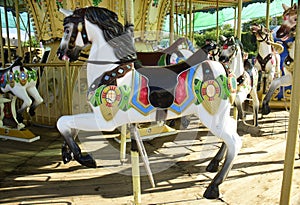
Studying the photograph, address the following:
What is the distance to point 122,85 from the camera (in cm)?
185

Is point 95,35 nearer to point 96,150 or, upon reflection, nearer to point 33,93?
point 96,150

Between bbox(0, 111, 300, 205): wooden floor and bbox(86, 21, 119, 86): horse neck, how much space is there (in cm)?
102

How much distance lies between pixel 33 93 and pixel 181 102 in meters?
2.77

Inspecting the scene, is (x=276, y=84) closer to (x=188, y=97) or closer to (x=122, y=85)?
(x=188, y=97)

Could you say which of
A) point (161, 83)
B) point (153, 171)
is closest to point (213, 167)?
point (153, 171)

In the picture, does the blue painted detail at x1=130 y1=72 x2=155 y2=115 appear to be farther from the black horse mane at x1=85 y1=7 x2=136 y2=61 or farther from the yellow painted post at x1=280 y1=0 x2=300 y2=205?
the yellow painted post at x1=280 y1=0 x2=300 y2=205

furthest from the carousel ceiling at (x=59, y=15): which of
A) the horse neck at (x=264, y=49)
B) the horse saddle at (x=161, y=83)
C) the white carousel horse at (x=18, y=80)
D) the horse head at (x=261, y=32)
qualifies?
the horse saddle at (x=161, y=83)

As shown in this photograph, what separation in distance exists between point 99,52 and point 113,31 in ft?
0.54

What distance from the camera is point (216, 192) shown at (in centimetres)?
215

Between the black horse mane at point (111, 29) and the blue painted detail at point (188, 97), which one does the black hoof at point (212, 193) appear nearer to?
the blue painted detail at point (188, 97)

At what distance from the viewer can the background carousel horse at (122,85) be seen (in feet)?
5.98

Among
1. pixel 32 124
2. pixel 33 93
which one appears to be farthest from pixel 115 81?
pixel 32 124

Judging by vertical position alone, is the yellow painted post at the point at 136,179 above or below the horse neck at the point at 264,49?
below

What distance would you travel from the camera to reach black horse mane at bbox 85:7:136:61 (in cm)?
180
